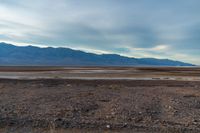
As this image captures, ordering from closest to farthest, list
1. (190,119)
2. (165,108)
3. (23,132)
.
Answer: (23,132) < (190,119) < (165,108)

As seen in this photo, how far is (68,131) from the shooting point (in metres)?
9.63

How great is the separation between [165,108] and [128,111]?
226cm

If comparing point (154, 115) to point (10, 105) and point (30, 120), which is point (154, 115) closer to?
point (30, 120)

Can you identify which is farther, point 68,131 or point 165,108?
point 165,108

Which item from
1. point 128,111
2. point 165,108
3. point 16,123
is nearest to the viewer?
point 16,123

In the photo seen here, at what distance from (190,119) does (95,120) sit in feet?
12.9

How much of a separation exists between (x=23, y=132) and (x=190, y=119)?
663cm

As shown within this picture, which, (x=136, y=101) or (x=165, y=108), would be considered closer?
(x=165, y=108)

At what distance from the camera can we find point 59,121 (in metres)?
10.7

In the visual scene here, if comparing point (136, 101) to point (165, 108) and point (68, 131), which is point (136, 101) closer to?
point (165, 108)

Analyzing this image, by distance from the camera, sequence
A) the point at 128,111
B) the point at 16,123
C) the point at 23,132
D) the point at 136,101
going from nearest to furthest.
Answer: the point at 23,132 < the point at 16,123 < the point at 128,111 < the point at 136,101

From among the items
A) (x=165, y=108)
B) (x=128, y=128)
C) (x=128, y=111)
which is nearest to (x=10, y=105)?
(x=128, y=111)

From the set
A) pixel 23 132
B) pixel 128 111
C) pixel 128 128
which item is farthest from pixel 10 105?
pixel 128 128

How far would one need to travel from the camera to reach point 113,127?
32.8 ft
